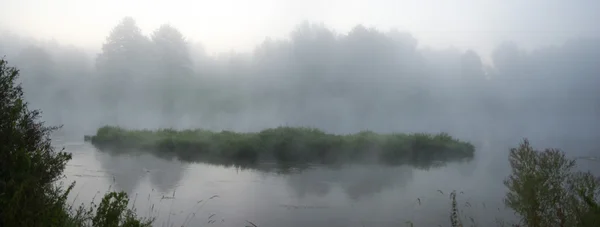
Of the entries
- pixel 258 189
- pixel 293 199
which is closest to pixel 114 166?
Result: pixel 258 189

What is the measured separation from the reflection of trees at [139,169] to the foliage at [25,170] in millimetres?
10398

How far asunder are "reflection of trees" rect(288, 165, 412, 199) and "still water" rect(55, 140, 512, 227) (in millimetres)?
37

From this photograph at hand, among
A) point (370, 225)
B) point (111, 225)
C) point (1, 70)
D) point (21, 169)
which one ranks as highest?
point (1, 70)

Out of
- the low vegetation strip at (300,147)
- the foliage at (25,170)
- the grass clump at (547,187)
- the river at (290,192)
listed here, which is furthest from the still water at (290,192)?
the foliage at (25,170)

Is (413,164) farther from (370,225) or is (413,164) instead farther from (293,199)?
(370,225)

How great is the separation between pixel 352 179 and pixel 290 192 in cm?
377

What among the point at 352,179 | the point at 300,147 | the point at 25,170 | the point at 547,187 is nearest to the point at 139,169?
the point at 300,147

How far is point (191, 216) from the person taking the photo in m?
11.0

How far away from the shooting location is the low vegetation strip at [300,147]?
2239 centimetres

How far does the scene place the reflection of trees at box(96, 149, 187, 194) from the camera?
49.2 ft

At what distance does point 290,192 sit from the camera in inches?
585

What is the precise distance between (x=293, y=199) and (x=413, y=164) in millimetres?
10371

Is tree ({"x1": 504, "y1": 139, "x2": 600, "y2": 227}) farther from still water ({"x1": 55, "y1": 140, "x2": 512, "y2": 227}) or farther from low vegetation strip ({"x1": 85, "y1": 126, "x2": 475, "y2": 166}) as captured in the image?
low vegetation strip ({"x1": 85, "y1": 126, "x2": 475, "y2": 166})

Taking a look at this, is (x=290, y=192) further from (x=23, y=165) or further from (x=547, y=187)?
(x=23, y=165)
